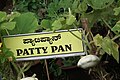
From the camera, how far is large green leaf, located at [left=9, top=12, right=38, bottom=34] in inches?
43.4

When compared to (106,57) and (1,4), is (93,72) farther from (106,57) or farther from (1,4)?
(1,4)

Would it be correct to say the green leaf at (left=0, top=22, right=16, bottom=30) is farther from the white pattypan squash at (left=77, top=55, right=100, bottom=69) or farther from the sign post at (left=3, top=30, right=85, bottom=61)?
the white pattypan squash at (left=77, top=55, right=100, bottom=69)

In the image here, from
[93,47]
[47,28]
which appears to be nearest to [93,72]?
[93,47]

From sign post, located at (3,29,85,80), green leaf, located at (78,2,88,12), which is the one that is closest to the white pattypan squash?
sign post, located at (3,29,85,80)

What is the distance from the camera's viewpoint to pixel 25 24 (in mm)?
1118

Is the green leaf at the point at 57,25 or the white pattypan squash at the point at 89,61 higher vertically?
the green leaf at the point at 57,25

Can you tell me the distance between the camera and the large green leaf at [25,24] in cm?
110

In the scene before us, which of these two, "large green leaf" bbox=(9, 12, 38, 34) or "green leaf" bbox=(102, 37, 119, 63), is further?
"large green leaf" bbox=(9, 12, 38, 34)

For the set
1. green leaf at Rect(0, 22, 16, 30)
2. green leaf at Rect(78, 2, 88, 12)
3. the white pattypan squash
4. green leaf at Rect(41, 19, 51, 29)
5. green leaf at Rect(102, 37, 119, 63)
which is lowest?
the white pattypan squash

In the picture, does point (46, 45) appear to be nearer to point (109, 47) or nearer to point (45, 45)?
point (45, 45)

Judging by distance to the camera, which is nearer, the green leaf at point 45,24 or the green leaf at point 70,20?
the green leaf at point 70,20

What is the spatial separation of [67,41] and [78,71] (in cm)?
28

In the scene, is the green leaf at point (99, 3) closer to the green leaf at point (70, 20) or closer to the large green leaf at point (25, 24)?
the green leaf at point (70, 20)

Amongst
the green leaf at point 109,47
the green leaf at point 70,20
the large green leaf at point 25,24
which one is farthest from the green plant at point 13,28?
the green leaf at point 109,47
